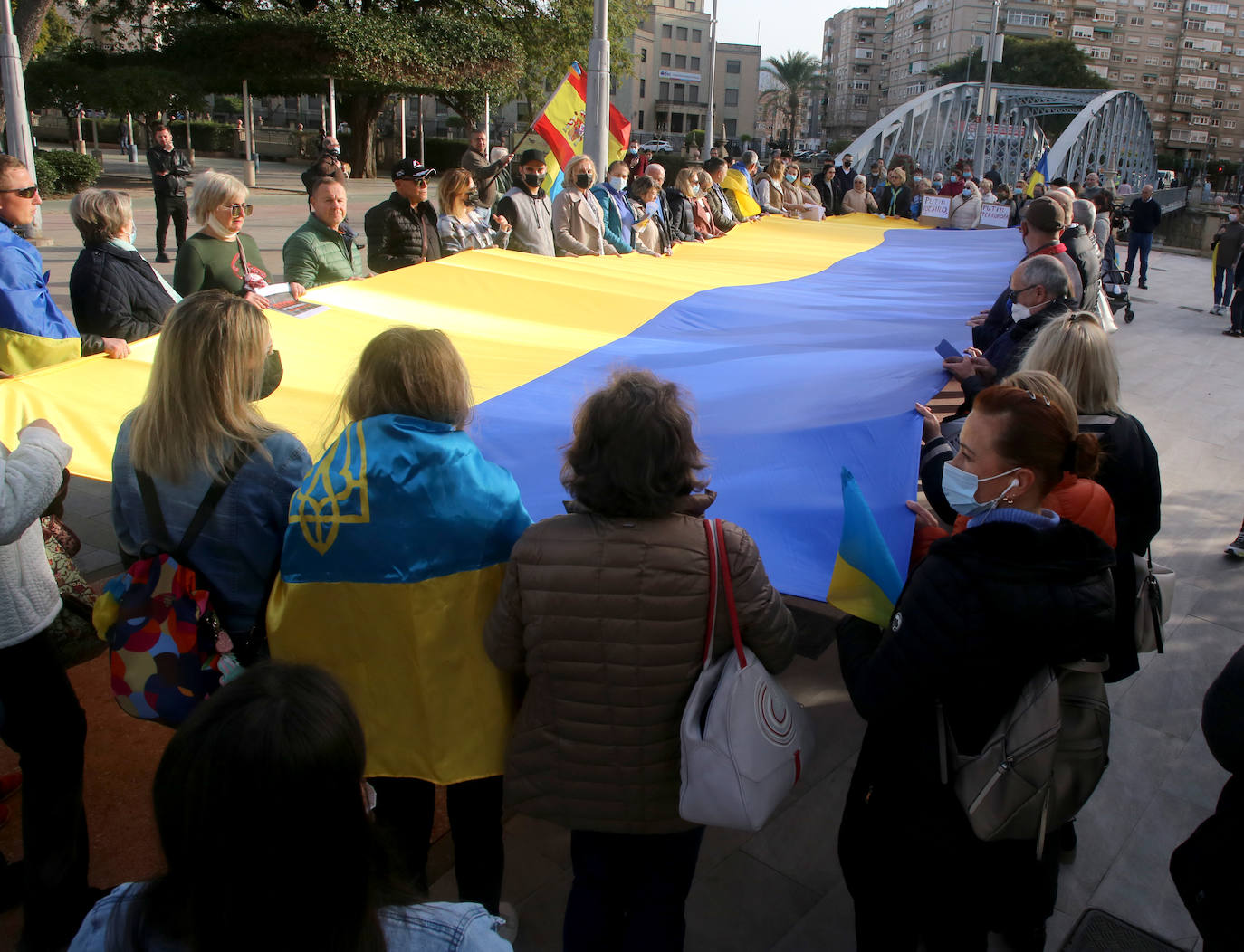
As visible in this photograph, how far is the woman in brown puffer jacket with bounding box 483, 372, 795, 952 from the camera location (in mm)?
1811

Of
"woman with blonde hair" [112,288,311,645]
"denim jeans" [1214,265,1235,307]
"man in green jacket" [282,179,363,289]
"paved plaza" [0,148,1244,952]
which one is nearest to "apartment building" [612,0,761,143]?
"denim jeans" [1214,265,1235,307]

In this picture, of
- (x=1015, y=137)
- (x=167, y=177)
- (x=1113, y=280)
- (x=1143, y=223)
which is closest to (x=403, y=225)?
(x=167, y=177)

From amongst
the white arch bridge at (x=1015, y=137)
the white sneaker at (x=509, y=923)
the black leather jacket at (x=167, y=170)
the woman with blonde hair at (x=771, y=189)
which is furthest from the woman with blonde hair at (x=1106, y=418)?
the white arch bridge at (x=1015, y=137)

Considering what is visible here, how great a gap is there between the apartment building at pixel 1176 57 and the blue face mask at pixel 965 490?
5149 inches

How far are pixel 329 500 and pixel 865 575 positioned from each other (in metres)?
1.23

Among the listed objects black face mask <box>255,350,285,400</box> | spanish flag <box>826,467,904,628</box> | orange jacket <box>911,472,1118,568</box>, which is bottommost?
spanish flag <box>826,467,904,628</box>

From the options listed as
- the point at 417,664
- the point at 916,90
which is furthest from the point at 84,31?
the point at 916,90

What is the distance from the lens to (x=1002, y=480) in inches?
75.4

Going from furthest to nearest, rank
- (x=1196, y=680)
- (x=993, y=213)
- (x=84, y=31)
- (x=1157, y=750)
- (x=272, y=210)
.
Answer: (x=84, y=31), (x=272, y=210), (x=993, y=213), (x=1196, y=680), (x=1157, y=750)

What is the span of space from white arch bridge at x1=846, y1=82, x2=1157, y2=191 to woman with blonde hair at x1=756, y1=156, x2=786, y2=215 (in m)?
14.3

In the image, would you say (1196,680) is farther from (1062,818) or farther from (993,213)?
(993,213)

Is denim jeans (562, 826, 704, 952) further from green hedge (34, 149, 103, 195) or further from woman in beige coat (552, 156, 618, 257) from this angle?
green hedge (34, 149, 103, 195)

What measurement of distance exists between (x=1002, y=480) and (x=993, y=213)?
46.3 feet

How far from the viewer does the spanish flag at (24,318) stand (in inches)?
133
